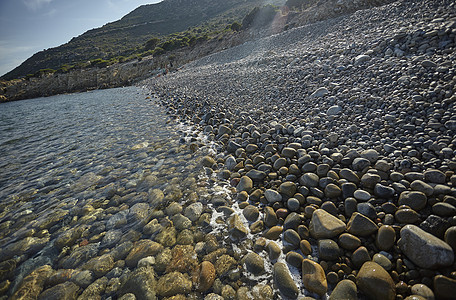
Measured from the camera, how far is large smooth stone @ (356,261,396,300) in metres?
1.81

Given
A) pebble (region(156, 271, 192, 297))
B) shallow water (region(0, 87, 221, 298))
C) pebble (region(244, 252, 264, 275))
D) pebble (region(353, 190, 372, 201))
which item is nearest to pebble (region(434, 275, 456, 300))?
pebble (region(353, 190, 372, 201))

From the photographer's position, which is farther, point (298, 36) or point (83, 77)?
point (83, 77)

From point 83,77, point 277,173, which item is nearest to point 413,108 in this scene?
point 277,173

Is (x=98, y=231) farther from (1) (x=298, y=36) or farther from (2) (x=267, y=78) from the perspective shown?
(1) (x=298, y=36)

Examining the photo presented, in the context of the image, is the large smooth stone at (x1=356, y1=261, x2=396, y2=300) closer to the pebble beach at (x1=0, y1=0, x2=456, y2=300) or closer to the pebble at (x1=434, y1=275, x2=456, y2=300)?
the pebble beach at (x1=0, y1=0, x2=456, y2=300)

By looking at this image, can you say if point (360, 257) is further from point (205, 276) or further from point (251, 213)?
point (205, 276)

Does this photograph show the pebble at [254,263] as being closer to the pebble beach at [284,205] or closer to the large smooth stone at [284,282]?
the pebble beach at [284,205]

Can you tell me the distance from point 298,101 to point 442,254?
4.65 m

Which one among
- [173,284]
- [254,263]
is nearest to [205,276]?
[173,284]

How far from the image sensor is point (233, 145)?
4973 millimetres

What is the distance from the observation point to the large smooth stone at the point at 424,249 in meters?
1.85

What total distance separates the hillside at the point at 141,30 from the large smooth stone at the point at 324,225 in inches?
2644

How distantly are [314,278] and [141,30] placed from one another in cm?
11274

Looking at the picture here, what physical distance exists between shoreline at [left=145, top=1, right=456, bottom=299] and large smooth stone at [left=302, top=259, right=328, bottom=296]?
0.01m
